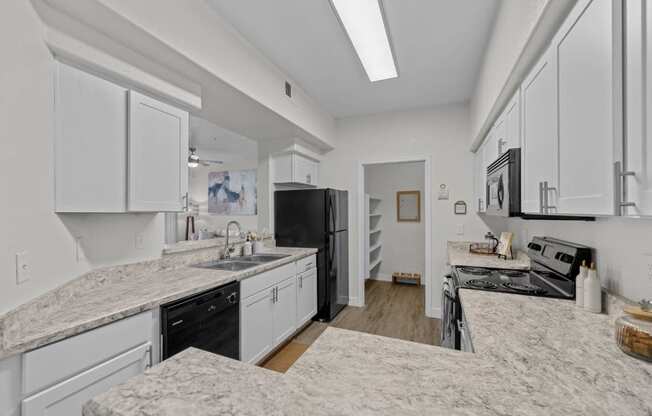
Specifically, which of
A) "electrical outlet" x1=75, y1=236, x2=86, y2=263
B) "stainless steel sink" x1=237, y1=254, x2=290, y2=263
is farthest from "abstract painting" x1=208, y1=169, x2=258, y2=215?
"electrical outlet" x1=75, y1=236, x2=86, y2=263

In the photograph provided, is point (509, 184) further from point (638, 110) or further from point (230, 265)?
point (230, 265)

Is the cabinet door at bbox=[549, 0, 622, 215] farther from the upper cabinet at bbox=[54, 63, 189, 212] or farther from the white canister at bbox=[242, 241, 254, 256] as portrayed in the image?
the white canister at bbox=[242, 241, 254, 256]

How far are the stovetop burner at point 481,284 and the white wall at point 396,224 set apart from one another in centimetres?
347

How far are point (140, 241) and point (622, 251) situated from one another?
271 cm

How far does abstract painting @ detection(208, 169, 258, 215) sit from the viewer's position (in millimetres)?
5406

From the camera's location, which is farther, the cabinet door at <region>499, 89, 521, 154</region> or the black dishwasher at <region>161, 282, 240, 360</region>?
the cabinet door at <region>499, 89, 521, 154</region>

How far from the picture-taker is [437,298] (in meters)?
3.59

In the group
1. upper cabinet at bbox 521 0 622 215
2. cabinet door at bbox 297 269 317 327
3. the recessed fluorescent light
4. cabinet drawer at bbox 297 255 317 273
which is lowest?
cabinet door at bbox 297 269 317 327

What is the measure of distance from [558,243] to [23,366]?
2589 millimetres

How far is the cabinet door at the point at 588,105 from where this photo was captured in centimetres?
80

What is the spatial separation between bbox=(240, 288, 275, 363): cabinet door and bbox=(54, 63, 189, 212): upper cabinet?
3.06 feet

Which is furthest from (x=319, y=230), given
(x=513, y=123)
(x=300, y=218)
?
(x=513, y=123)

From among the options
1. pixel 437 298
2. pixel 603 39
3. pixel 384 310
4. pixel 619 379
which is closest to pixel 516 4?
pixel 603 39

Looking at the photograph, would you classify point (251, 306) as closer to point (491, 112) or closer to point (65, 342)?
point (65, 342)
